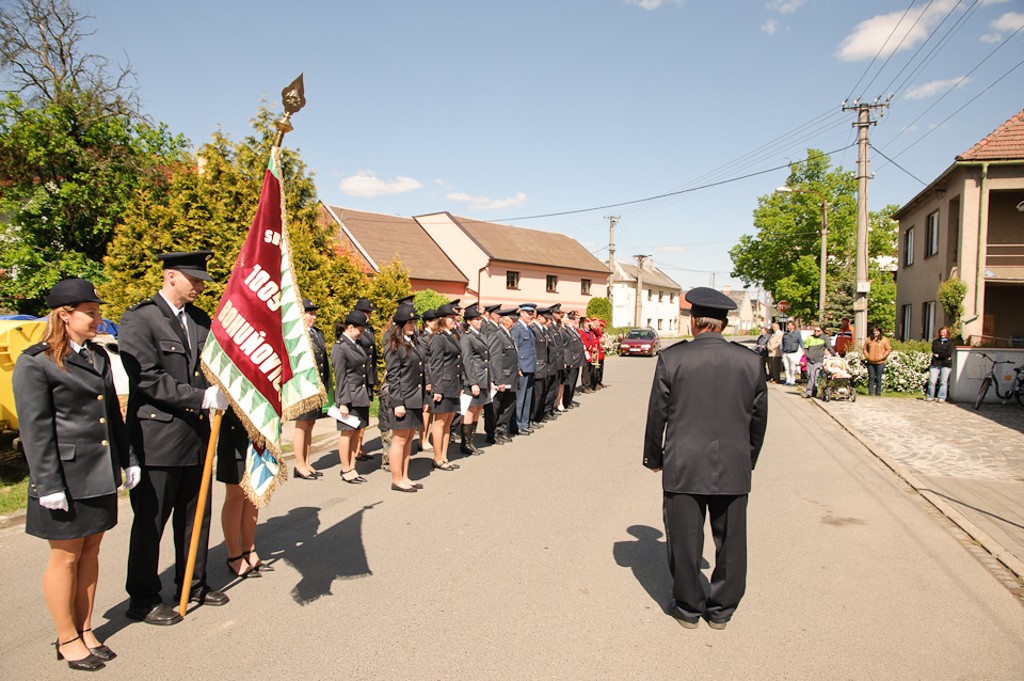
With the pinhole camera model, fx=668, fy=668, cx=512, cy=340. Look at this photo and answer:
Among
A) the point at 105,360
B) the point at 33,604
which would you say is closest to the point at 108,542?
the point at 33,604

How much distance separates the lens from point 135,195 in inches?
557

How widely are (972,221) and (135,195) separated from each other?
74.2 ft

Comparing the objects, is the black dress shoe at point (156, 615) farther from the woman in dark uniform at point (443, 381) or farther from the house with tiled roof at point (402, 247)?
the house with tiled roof at point (402, 247)

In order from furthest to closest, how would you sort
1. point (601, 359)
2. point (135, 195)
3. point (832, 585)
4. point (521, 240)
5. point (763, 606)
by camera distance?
point (521, 240) → point (601, 359) → point (135, 195) → point (832, 585) → point (763, 606)

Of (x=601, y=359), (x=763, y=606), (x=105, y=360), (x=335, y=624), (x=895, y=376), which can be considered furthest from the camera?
(x=601, y=359)

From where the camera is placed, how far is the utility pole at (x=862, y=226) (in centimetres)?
1828

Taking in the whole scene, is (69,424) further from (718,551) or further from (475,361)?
(475,361)

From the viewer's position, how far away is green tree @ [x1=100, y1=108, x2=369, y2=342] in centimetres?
1272

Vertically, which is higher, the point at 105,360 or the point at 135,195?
the point at 135,195

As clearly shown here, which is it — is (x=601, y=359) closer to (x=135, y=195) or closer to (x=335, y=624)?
(x=135, y=195)

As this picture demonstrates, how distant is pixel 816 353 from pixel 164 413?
54.9ft

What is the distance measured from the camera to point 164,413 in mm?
3955

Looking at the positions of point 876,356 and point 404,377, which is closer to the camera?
point 404,377

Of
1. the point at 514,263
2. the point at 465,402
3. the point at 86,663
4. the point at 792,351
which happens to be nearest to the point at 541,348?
the point at 465,402
